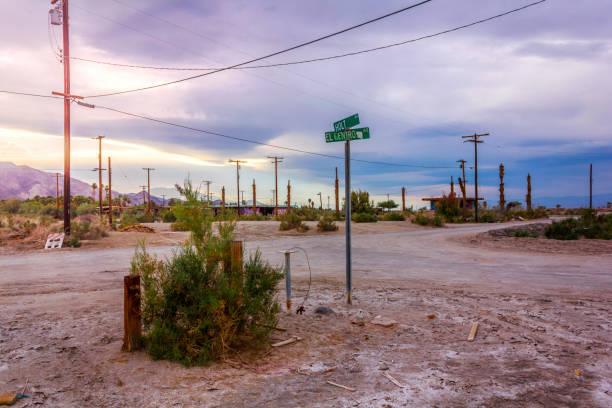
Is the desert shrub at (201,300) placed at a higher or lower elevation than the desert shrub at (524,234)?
higher

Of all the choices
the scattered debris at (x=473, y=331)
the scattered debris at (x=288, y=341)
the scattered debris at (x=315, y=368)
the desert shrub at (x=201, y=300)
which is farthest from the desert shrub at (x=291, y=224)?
the scattered debris at (x=315, y=368)

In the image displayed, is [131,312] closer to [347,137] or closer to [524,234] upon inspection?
[347,137]

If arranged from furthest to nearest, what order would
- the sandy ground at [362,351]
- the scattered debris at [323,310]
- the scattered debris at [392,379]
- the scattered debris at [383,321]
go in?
the scattered debris at [323,310]
the scattered debris at [383,321]
the scattered debris at [392,379]
the sandy ground at [362,351]

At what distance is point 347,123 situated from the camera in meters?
7.52

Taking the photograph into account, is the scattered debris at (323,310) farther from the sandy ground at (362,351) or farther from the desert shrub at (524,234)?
the desert shrub at (524,234)

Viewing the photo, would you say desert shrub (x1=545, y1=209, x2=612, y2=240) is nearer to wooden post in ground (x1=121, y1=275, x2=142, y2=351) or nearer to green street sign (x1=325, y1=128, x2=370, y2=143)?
green street sign (x1=325, y1=128, x2=370, y2=143)

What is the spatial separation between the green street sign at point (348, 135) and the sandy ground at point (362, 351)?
3.12 metres

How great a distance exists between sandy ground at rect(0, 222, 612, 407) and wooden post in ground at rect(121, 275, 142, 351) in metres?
0.20

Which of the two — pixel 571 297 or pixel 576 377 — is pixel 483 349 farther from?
pixel 571 297

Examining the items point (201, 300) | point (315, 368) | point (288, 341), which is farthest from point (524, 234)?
point (201, 300)

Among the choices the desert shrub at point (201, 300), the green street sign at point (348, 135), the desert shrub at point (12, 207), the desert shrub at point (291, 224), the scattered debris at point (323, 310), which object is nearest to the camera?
the desert shrub at point (201, 300)

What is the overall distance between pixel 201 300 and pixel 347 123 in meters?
4.19

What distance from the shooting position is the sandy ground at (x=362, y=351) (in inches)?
161

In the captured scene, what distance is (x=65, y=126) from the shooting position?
66.8ft
